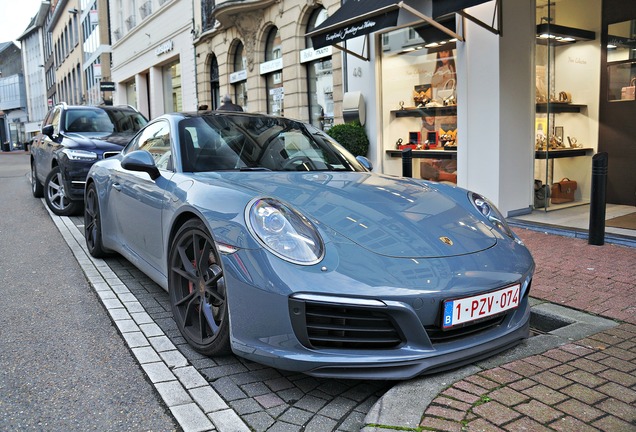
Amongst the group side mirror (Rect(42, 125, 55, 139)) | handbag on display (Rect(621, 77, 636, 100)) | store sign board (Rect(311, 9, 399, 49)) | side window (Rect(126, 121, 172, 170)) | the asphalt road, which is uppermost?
store sign board (Rect(311, 9, 399, 49))

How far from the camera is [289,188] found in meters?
3.31

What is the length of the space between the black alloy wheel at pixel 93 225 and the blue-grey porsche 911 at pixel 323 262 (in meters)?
1.61

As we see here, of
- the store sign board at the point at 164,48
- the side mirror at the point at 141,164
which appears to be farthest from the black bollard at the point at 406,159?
the store sign board at the point at 164,48

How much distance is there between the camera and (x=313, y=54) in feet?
43.4

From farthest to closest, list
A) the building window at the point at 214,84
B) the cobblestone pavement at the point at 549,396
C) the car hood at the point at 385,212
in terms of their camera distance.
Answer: the building window at the point at 214,84, the car hood at the point at 385,212, the cobblestone pavement at the point at 549,396

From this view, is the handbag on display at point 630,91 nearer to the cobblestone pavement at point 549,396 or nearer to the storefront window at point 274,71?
the cobblestone pavement at point 549,396

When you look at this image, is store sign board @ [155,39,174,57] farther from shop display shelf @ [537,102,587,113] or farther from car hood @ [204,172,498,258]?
car hood @ [204,172,498,258]

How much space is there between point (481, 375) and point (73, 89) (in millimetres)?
50204

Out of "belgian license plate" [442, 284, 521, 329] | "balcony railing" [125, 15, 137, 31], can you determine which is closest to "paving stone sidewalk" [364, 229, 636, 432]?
"belgian license plate" [442, 284, 521, 329]

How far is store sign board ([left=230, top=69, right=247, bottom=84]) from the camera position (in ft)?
54.5

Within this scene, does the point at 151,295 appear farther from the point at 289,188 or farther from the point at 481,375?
the point at 481,375

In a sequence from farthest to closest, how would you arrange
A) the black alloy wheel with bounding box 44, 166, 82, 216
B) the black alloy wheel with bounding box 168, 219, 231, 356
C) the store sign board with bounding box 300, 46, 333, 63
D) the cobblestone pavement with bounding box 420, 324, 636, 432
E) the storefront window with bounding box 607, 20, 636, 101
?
the store sign board with bounding box 300, 46, 333, 63 → the black alloy wheel with bounding box 44, 166, 82, 216 → the storefront window with bounding box 607, 20, 636, 101 → the black alloy wheel with bounding box 168, 219, 231, 356 → the cobblestone pavement with bounding box 420, 324, 636, 432

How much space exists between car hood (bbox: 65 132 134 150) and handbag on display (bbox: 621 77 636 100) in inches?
280

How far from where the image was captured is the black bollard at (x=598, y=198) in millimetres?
5574
